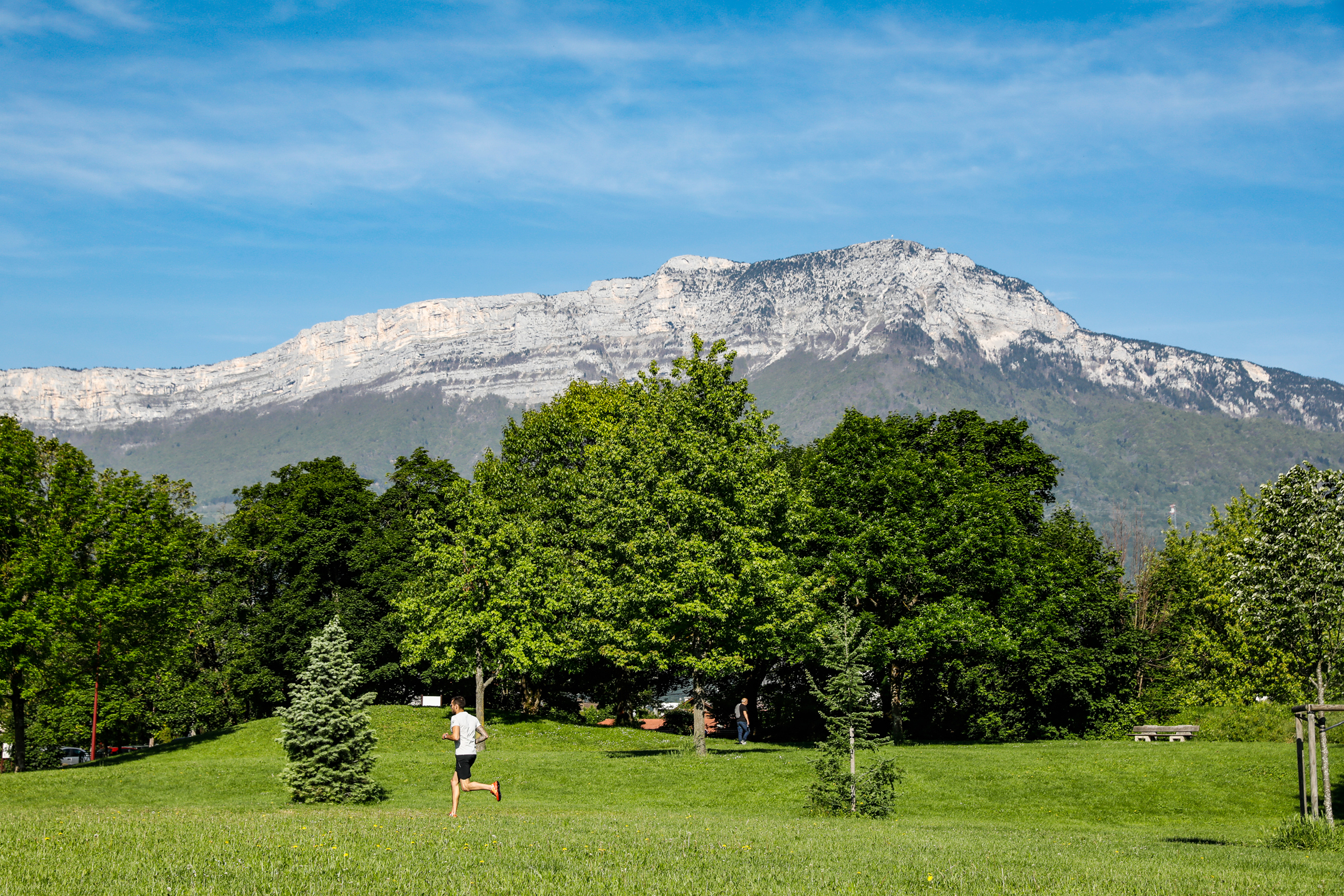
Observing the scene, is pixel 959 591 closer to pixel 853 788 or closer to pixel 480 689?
pixel 853 788

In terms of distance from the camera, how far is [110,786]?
33.6 metres

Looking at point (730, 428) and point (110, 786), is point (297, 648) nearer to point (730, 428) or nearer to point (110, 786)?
point (110, 786)

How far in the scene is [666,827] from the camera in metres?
19.5

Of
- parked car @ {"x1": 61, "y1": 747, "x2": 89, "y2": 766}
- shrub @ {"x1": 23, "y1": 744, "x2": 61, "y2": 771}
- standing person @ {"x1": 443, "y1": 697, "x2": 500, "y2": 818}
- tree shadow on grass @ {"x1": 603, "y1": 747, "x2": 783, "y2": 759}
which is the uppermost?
standing person @ {"x1": 443, "y1": 697, "x2": 500, "y2": 818}

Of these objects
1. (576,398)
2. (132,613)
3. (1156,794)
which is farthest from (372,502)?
(1156,794)

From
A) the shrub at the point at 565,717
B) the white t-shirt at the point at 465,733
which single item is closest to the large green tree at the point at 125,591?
the shrub at the point at 565,717

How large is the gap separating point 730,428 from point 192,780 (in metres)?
24.6

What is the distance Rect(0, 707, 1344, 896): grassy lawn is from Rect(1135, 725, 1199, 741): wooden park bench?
7.29 meters

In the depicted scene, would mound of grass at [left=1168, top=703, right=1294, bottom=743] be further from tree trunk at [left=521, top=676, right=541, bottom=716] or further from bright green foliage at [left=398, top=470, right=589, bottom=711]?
tree trunk at [left=521, top=676, right=541, bottom=716]

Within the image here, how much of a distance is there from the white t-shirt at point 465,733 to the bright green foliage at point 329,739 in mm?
6907

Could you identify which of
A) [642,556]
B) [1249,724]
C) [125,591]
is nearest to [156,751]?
[125,591]

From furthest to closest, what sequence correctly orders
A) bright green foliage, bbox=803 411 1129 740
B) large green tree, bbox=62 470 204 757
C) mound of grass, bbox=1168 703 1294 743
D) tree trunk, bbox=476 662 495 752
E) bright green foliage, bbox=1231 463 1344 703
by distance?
tree trunk, bbox=476 662 495 752 < bright green foliage, bbox=803 411 1129 740 < mound of grass, bbox=1168 703 1294 743 < large green tree, bbox=62 470 204 757 < bright green foliage, bbox=1231 463 1344 703

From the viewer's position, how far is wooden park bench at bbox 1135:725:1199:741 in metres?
49.4

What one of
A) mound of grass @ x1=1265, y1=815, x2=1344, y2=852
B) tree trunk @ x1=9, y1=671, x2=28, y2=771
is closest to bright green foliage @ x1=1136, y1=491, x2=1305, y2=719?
mound of grass @ x1=1265, y1=815, x2=1344, y2=852
